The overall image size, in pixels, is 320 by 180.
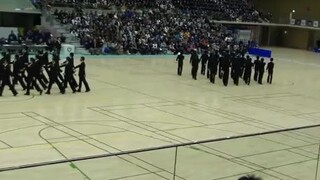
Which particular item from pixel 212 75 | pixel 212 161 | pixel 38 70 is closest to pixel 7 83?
pixel 38 70

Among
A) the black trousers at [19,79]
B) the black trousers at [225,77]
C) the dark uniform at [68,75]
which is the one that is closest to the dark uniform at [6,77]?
the black trousers at [19,79]

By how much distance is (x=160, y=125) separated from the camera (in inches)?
546

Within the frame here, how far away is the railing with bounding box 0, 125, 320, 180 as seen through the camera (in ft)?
17.6

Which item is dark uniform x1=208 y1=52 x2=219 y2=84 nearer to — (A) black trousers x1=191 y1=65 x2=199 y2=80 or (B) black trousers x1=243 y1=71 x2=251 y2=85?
(A) black trousers x1=191 y1=65 x2=199 y2=80

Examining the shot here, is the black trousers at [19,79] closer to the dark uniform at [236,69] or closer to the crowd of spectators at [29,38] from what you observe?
the dark uniform at [236,69]

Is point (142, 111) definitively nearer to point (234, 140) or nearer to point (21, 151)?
point (21, 151)

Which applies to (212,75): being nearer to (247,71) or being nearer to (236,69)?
(236,69)

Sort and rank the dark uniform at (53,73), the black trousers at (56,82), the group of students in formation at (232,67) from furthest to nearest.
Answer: the group of students in formation at (232,67) → the black trousers at (56,82) → the dark uniform at (53,73)

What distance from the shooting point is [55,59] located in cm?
1786

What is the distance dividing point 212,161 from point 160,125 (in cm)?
718

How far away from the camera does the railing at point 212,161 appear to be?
5.37 m

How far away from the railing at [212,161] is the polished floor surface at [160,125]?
15 mm

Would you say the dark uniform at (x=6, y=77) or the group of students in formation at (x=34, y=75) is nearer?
the dark uniform at (x=6, y=77)

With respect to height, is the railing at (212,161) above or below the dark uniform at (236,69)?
above
